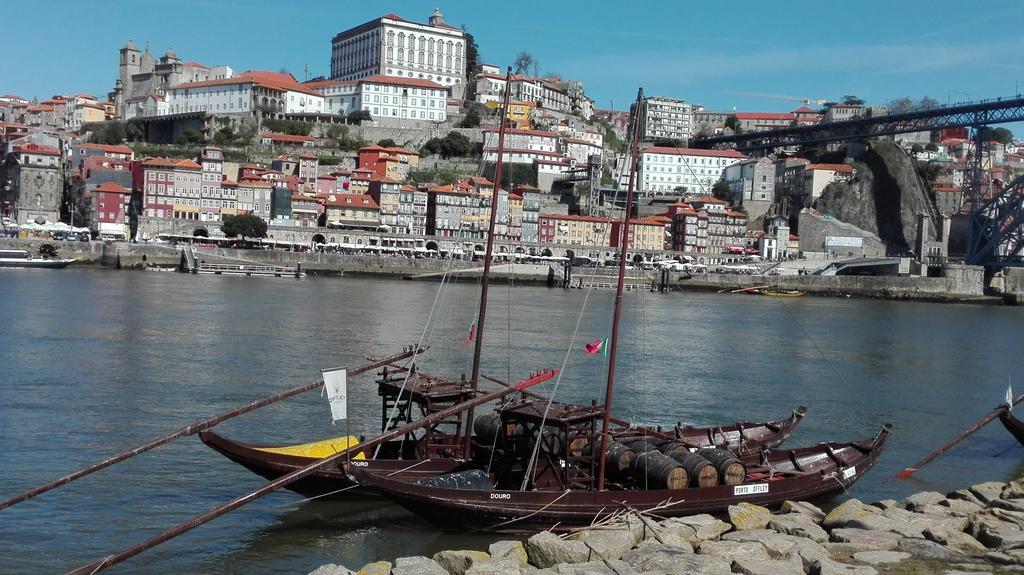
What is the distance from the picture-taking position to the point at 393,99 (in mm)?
87938

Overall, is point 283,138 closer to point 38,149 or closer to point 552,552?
point 38,149

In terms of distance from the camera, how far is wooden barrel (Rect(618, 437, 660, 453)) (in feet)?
39.3

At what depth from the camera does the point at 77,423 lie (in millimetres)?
15984

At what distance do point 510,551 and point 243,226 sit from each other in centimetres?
5727

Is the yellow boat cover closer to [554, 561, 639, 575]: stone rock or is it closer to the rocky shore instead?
the rocky shore

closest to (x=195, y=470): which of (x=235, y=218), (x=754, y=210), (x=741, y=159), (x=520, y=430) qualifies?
(x=520, y=430)

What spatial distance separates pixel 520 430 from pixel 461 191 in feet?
198

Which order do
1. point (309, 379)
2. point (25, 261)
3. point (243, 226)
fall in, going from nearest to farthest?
point (309, 379)
point (25, 261)
point (243, 226)

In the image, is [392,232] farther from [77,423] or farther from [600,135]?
[77,423]

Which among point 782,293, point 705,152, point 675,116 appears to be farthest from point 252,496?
point 675,116

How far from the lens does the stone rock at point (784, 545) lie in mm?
9344

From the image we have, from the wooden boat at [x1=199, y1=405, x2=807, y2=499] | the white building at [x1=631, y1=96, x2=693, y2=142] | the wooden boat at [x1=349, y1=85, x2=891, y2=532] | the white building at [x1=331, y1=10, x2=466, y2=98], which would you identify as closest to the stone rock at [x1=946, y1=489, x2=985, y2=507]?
the wooden boat at [x1=349, y1=85, x2=891, y2=532]

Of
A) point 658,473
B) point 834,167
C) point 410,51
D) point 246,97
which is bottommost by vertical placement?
point 658,473

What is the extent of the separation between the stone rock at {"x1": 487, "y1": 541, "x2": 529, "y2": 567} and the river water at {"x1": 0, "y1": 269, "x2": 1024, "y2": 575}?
4.19 ft
